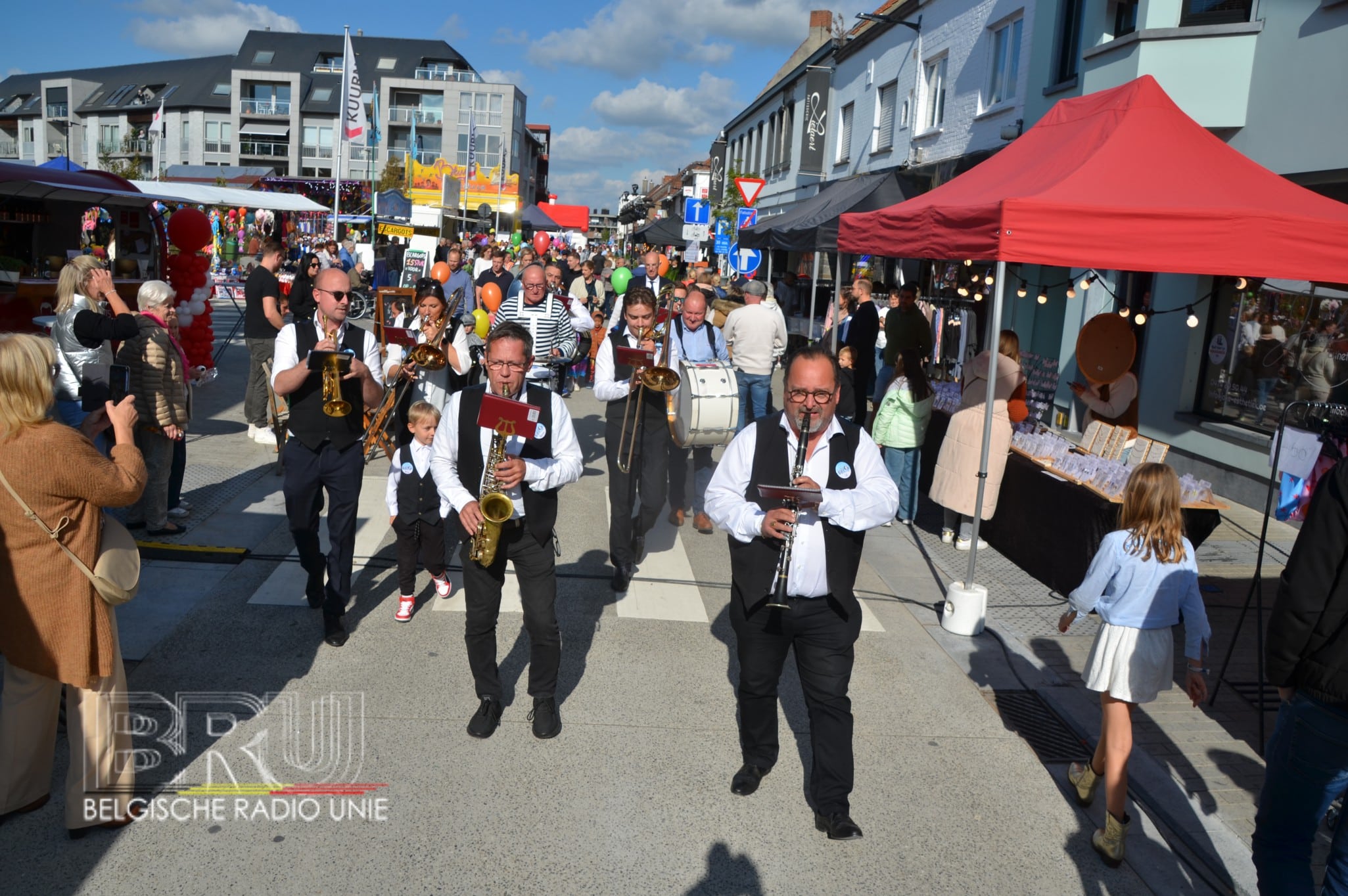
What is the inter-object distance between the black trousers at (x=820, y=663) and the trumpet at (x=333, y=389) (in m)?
2.52

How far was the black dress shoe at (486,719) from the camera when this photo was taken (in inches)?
182

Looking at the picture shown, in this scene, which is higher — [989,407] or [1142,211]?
[1142,211]

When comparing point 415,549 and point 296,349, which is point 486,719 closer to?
point 415,549

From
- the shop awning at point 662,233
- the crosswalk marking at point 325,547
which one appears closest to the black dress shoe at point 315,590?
the crosswalk marking at point 325,547

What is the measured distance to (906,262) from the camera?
2003 centimetres

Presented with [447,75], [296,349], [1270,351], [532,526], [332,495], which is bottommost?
[332,495]

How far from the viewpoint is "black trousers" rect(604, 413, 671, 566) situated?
699cm

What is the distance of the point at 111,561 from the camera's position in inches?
144

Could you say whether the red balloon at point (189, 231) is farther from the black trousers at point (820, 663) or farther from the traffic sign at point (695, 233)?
the black trousers at point (820, 663)

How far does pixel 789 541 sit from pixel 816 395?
577mm

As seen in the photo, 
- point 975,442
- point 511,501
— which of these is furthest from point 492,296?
point 511,501

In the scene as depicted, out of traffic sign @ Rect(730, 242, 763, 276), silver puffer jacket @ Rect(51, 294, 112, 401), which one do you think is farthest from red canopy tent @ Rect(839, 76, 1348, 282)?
traffic sign @ Rect(730, 242, 763, 276)

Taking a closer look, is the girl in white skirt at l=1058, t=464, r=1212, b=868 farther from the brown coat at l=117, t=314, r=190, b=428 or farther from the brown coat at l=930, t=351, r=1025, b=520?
the brown coat at l=117, t=314, r=190, b=428

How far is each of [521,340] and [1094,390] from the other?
5.89 metres
